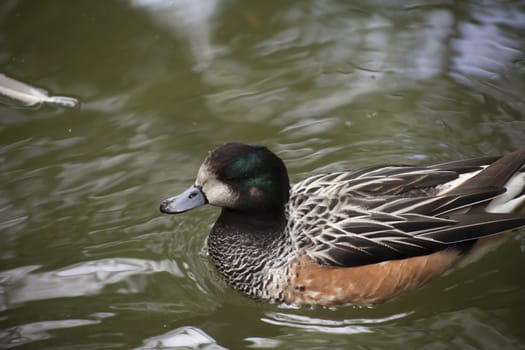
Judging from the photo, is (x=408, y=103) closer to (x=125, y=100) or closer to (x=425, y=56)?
(x=425, y=56)

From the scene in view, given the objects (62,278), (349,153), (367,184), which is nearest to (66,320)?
(62,278)

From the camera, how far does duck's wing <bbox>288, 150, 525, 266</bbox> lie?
512 centimetres

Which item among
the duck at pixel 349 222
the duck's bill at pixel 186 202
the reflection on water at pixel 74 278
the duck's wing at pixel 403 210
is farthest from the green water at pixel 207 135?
the duck's bill at pixel 186 202

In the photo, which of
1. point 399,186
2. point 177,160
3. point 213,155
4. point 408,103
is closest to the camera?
point 213,155

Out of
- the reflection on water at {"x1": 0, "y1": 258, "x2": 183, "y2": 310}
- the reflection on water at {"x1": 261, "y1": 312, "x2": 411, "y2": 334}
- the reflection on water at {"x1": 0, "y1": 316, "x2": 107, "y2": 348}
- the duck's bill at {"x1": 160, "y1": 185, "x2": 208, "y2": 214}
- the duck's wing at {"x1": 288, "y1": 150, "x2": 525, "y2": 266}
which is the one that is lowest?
the reflection on water at {"x1": 261, "y1": 312, "x2": 411, "y2": 334}

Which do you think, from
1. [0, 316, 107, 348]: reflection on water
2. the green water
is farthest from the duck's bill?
[0, 316, 107, 348]: reflection on water

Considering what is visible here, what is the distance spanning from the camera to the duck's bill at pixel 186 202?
16.5 ft

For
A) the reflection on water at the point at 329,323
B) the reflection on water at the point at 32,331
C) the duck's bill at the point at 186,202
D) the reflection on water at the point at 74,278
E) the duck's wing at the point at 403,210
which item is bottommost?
the reflection on water at the point at 329,323

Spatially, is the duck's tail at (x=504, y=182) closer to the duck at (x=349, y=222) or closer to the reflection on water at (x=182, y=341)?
the duck at (x=349, y=222)

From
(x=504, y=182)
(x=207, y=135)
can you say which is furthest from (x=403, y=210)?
(x=207, y=135)

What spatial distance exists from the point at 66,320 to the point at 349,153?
2.82 metres

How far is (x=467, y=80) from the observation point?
287 inches

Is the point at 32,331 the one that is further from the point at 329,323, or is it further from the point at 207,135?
the point at 207,135

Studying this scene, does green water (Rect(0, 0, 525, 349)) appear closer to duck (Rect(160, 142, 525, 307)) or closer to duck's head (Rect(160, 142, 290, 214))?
duck (Rect(160, 142, 525, 307))
